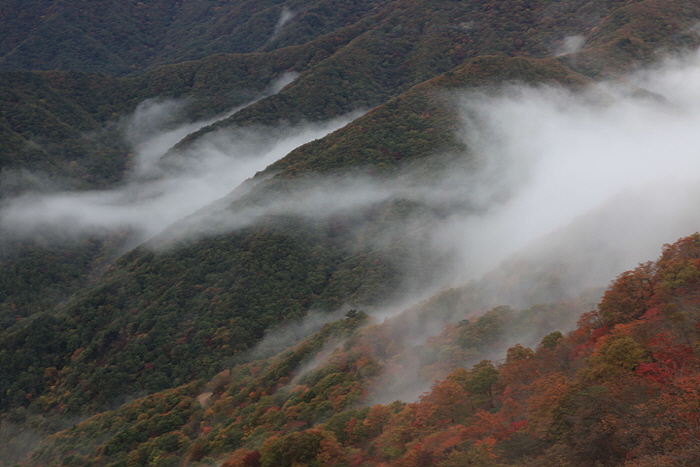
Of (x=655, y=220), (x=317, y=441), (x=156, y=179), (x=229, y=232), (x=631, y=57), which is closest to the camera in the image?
(x=317, y=441)

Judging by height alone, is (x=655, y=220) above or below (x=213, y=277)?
below

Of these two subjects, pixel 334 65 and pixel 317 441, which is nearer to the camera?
pixel 317 441

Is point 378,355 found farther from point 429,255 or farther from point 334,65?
point 334,65

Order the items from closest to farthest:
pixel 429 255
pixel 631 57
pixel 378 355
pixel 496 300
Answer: pixel 378 355, pixel 496 300, pixel 429 255, pixel 631 57

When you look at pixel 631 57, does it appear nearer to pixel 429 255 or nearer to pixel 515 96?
pixel 515 96

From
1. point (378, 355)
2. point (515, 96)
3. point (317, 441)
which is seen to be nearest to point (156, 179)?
point (515, 96)

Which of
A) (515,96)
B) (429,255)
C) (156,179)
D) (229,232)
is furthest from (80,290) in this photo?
(515,96)

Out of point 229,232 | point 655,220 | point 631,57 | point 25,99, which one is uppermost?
point 25,99
